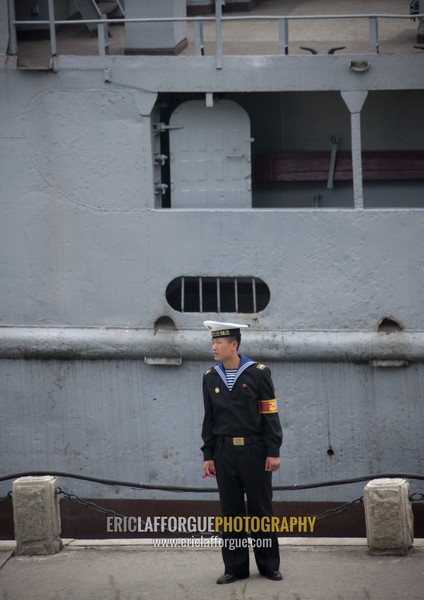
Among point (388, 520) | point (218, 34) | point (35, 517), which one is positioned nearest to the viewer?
point (388, 520)

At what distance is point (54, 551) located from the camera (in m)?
7.15

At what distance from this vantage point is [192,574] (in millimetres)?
6668

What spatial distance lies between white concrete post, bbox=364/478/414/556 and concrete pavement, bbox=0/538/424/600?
0.25ft

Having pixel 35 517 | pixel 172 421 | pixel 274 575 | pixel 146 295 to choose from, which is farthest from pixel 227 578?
pixel 146 295

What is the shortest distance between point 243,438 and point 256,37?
19.2ft

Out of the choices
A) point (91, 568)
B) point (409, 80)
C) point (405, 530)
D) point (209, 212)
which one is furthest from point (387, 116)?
point (91, 568)

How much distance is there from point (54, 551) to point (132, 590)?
2.90 feet

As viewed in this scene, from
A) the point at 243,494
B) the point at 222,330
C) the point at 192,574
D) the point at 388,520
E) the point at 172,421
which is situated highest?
the point at 222,330

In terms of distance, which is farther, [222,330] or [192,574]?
[192,574]

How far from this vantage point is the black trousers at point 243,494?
20.6 ft

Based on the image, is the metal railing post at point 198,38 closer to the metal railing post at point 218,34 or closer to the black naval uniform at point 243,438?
the metal railing post at point 218,34

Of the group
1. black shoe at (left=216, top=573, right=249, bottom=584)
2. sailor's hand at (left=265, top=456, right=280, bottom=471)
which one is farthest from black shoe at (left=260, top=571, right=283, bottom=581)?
sailor's hand at (left=265, top=456, right=280, bottom=471)

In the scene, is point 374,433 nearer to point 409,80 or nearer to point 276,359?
point 276,359

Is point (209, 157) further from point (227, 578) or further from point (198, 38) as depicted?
point (227, 578)
